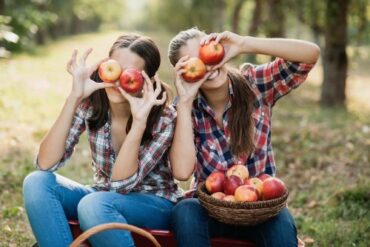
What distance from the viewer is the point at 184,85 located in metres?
3.21

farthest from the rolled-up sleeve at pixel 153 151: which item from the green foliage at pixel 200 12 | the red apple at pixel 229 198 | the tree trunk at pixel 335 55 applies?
the green foliage at pixel 200 12

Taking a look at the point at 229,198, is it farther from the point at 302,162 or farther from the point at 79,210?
the point at 302,162

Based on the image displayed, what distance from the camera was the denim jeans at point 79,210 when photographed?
114 inches

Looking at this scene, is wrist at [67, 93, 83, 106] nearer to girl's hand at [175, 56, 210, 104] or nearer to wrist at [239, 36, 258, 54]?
girl's hand at [175, 56, 210, 104]

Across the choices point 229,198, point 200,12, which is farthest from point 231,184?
point 200,12

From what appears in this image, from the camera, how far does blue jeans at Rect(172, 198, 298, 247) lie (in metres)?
2.90

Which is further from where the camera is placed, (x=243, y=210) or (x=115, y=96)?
(x=115, y=96)

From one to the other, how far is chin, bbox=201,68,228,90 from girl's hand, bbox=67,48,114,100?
21.5 inches

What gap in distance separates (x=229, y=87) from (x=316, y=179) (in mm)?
2656

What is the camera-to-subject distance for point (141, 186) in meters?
3.32

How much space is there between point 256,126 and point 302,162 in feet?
9.71

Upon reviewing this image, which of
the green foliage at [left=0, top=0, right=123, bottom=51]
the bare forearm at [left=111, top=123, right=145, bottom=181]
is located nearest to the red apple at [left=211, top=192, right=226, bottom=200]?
the bare forearm at [left=111, top=123, right=145, bottom=181]

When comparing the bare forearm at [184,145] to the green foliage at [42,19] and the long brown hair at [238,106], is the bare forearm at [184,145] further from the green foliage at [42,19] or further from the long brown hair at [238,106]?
the green foliage at [42,19]

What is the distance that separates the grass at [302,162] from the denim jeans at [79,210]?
3.36 feet
